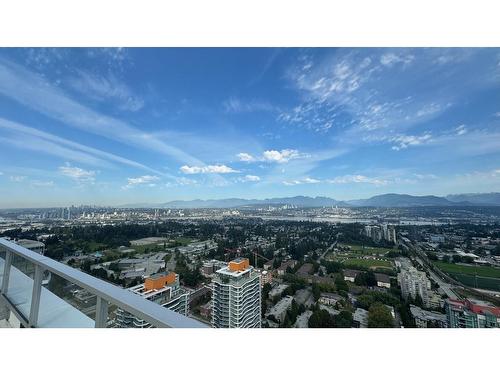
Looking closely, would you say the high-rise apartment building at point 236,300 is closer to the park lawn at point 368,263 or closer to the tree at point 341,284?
the tree at point 341,284

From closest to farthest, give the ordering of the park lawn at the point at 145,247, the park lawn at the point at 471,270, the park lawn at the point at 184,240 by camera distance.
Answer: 1. the park lawn at the point at 471,270
2. the park lawn at the point at 145,247
3. the park lawn at the point at 184,240

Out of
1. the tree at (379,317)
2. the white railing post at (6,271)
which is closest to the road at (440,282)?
the tree at (379,317)

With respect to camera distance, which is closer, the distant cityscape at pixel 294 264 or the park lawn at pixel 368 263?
the distant cityscape at pixel 294 264

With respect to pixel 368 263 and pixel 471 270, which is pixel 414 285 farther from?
pixel 368 263

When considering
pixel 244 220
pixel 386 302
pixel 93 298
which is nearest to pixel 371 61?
pixel 93 298

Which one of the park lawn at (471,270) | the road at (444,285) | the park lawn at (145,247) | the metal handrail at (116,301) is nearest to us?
the metal handrail at (116,301)

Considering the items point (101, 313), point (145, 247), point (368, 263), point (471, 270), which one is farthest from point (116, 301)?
point (145, 247)

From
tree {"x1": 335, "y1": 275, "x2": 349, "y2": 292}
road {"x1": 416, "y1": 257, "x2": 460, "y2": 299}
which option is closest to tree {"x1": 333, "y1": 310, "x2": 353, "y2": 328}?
tree {"x1": 335, "y1": 275, "x2": 349, "y2": 292}
